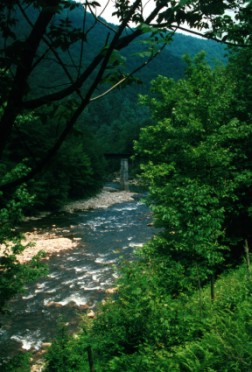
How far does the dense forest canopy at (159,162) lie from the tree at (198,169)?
57 mm

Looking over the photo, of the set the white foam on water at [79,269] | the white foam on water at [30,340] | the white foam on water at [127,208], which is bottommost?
the white foam on water at [30,340]

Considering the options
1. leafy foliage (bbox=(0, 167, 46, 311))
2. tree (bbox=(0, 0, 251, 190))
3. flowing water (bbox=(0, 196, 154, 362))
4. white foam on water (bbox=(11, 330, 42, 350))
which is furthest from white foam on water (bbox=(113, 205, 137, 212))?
tree (bbox=(0, 0, 251, 190))

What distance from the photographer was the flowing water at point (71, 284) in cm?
1320

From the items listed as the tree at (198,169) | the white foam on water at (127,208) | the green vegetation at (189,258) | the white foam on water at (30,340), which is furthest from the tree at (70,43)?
the white foam on water at (127,208)

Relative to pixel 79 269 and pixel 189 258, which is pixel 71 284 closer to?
pixel 79 269

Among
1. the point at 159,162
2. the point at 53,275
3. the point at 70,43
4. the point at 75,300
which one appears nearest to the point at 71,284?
the point at 53,275

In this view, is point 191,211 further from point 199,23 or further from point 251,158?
point 199,23

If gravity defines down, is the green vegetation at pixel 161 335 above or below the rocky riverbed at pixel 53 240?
above

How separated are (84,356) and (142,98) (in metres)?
12.1

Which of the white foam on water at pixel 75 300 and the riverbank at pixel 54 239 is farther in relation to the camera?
the riverbank at pixel 54 239

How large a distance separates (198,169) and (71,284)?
29.6ft

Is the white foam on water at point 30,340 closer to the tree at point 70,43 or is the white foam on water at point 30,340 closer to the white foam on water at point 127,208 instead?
the tree at point 70,43

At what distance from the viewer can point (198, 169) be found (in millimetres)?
14125

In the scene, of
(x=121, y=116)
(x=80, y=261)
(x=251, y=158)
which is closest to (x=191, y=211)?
(x=251, y=158)
